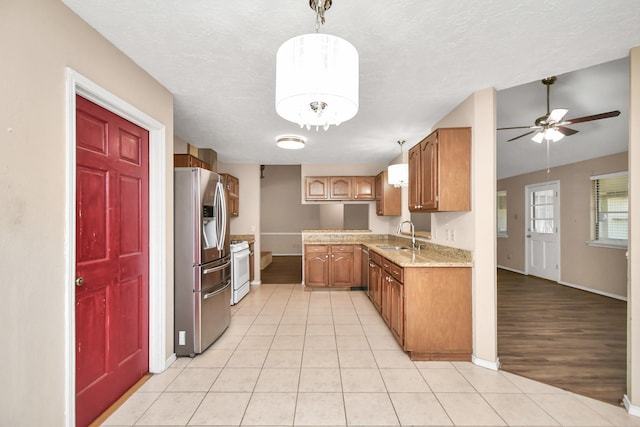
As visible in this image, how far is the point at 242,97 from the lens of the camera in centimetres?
279

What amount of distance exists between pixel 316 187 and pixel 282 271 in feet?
9.08

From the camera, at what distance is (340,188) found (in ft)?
19.4

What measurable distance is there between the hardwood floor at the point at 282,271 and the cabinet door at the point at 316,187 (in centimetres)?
193

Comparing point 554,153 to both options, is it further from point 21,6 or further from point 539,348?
point 21,6

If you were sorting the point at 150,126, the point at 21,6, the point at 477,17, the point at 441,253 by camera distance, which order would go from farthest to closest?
the point at 441,253 → the point at 150,126 → the point at 477,17 → the point at 21,6

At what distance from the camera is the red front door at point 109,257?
1818 millimetres

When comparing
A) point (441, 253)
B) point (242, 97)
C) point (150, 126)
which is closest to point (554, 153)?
point (441, 253)

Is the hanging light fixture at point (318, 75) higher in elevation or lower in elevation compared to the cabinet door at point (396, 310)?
higher

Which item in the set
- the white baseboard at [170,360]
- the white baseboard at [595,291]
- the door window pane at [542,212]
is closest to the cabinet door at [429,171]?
the white baseboard at [170,360]

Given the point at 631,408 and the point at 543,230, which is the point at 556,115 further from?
the point at 543,230

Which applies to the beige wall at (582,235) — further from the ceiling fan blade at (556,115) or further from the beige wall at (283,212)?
the beige wall at (283,212)

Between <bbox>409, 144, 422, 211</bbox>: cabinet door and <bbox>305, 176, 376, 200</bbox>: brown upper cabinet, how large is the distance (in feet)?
7.69

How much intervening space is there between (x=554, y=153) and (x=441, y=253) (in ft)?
12.8

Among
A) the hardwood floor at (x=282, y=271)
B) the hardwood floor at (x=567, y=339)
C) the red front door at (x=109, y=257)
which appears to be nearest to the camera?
the red front door at (x=109, y=257)
